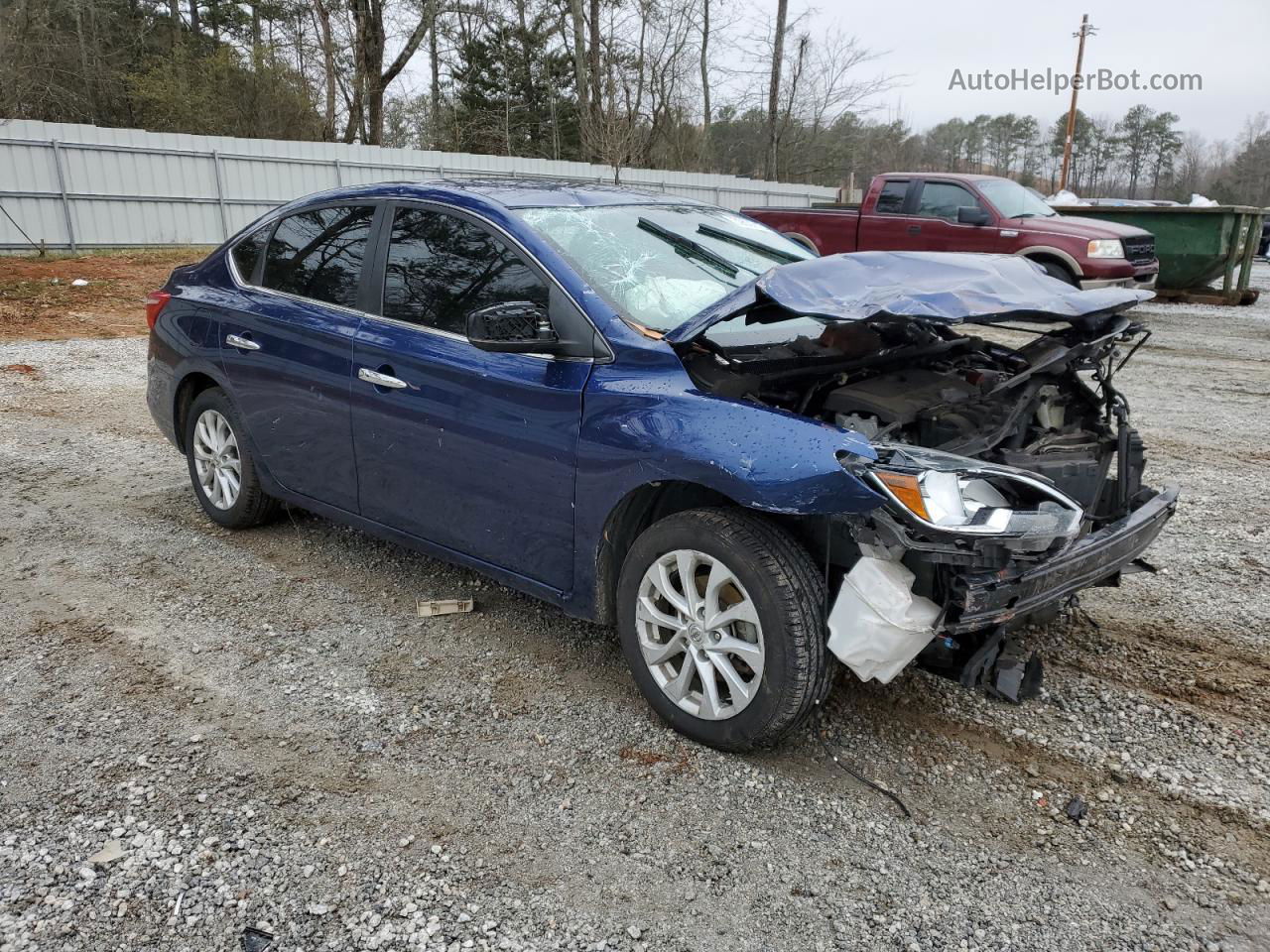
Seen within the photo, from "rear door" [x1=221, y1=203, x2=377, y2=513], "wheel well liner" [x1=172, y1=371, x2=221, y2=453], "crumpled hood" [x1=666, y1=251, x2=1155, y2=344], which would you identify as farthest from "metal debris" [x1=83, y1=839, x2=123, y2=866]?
"wheel well liner" [x1=172, y1=371, x2=221, y2=453]

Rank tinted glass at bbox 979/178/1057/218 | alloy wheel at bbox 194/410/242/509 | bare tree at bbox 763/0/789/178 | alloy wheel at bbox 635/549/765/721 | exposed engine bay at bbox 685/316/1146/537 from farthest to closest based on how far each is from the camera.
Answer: bare tree at bbox 763/0/789/178, tinted glass at bbox 979/178/1057/218, alloy wheel at bbox 194/410/242/509, exposed engine bay at bbox 685/316/1146/537, alloy wheel at bbox 635/549/765/721

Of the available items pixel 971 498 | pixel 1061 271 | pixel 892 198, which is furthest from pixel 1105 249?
pixel 971 498

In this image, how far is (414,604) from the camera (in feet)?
13.1

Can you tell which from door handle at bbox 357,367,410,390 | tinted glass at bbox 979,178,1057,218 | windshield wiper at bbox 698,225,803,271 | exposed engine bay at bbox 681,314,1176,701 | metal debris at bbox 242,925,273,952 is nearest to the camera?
metal debris at bbox 242,925,273,952

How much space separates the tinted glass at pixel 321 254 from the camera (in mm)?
3949

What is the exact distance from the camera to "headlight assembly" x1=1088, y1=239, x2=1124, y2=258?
11766mm

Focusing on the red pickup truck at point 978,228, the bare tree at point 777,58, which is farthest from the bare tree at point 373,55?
the red pickup truck at point 978,228

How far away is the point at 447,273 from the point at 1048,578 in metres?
2.38

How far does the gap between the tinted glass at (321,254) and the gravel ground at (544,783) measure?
1.29 m

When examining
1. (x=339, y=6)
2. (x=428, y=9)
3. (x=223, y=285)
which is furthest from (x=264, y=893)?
(x=339, y=6)

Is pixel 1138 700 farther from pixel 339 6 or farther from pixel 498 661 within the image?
pixel 339 6

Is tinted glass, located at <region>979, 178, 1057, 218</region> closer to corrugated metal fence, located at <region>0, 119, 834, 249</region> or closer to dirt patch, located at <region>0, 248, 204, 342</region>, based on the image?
corrugated metal fence, located at <region>0, 119, 834, 249</region>

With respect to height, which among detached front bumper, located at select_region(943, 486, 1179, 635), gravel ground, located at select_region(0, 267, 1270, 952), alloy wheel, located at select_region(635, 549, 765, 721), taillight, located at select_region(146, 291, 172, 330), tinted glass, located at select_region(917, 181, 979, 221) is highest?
tinted glass, located at select_region(917, 181, 979, 221)

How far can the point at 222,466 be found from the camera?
185 inches
